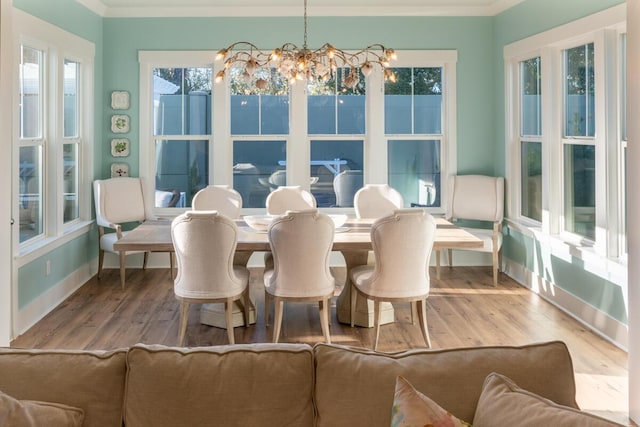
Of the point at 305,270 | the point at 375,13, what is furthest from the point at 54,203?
the point at 375,13

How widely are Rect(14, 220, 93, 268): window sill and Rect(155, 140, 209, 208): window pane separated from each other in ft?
3.15

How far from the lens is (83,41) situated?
6.32 metres

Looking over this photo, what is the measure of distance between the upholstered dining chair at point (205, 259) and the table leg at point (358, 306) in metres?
0.94

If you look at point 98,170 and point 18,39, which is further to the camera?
point 98,170

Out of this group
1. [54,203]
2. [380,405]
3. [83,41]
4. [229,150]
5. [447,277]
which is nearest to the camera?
[380,405]

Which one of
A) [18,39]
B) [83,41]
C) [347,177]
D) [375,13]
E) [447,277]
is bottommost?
[447,277]

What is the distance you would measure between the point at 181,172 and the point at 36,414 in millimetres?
5946

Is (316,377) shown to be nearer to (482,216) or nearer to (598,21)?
(598,21)

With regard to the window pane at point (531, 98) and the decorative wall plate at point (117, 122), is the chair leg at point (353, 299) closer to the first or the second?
the window pane at point (531, 98)

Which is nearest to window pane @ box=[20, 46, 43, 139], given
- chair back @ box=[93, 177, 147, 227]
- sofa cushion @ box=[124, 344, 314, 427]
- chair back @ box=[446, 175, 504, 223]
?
chair back @ box=[93, 177, 147, 227]

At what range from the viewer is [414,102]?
7.30 meters

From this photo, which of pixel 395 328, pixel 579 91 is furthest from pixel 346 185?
pixel 579 91

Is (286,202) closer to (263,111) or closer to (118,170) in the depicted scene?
(263,111)

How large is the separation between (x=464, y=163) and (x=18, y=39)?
4.66 metres
